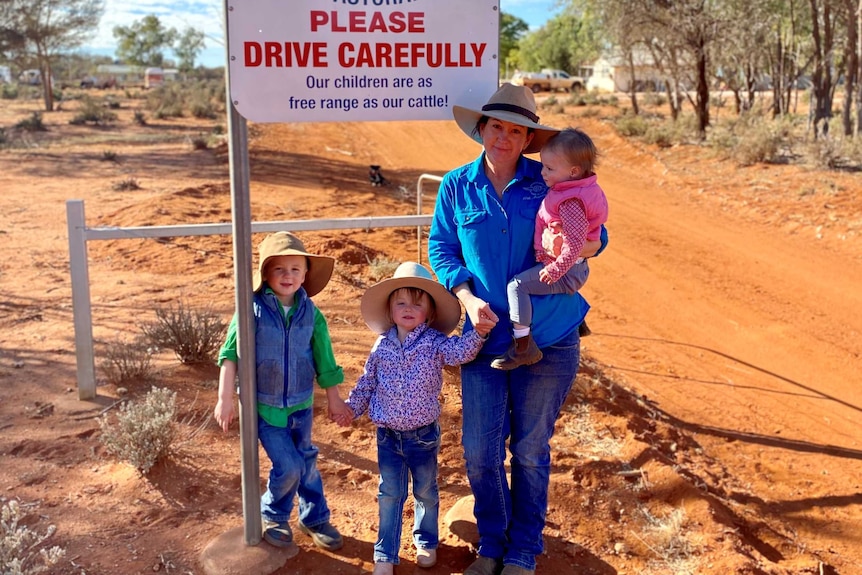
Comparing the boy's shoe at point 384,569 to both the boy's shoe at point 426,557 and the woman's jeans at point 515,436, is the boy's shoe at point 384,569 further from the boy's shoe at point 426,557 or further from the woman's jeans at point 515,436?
the woman's jeans at point 515,436

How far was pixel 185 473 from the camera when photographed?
3844mm

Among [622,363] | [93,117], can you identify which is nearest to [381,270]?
[622,363]

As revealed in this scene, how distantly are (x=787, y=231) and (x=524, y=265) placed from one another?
9.43 m

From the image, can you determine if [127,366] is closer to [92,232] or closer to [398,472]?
[92,232]

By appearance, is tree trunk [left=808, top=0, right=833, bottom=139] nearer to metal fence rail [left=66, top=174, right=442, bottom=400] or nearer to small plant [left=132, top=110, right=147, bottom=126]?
metal fence rail [left=66, top=174, right=442, bottom=400]

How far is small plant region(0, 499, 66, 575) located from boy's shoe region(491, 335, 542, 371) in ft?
5.79

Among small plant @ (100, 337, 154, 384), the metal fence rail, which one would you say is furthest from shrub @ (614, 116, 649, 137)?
small plant @ (100, 337, 154, 384)

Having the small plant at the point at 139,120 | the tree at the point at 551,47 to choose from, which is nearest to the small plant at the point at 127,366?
the small plant at the point at 139,120

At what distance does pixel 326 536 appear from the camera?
3.26m

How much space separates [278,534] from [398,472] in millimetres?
588

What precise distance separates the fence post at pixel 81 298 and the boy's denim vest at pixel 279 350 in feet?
5.94

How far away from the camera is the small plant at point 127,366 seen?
4.73 metres

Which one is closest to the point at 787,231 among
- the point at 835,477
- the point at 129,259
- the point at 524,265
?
the point at 835,477

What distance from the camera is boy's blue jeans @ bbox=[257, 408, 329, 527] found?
3.06 metres
